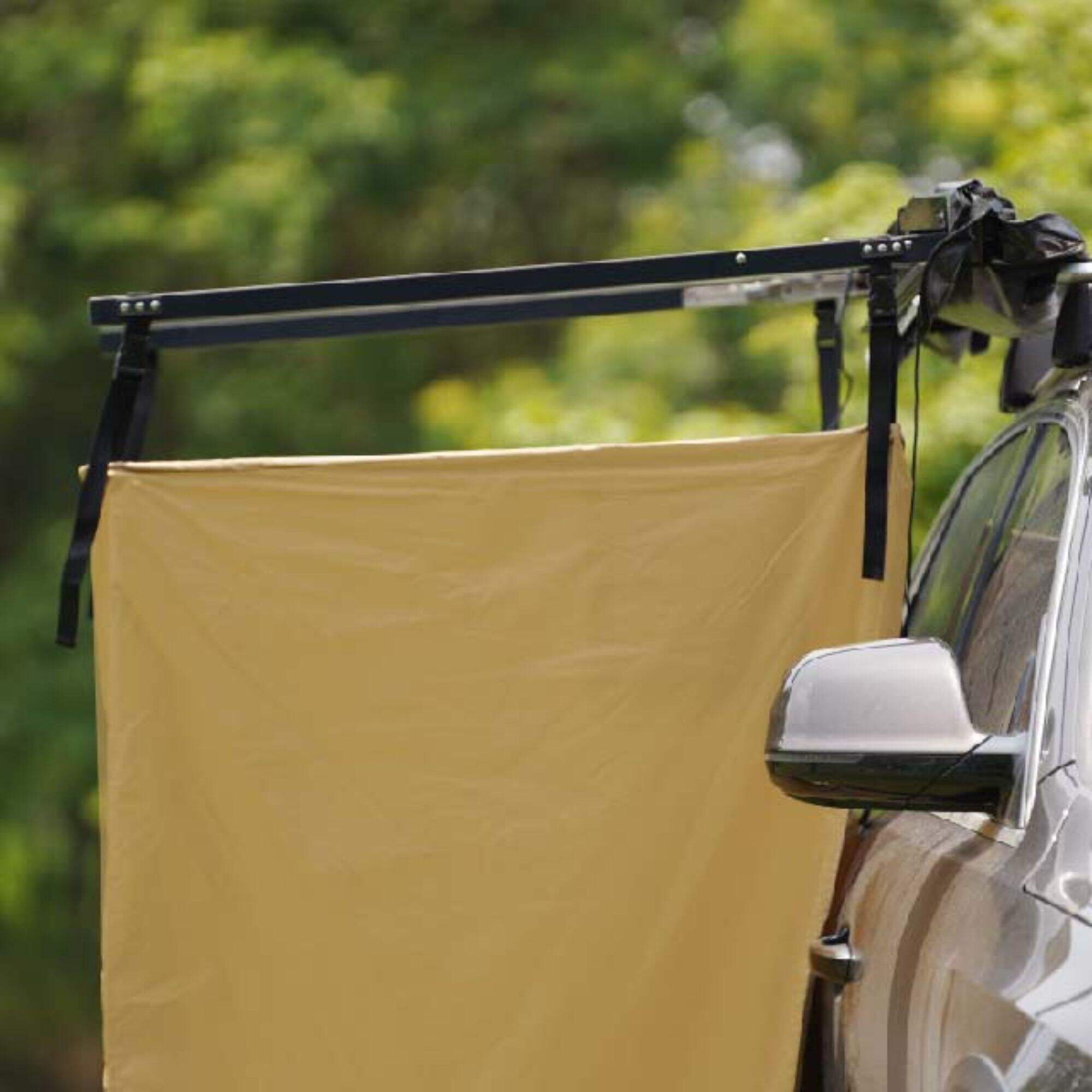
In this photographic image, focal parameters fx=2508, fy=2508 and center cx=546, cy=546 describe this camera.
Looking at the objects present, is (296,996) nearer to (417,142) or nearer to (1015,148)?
(1015,148)

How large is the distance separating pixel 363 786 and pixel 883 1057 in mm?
1018

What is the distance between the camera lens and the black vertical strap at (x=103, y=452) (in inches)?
155

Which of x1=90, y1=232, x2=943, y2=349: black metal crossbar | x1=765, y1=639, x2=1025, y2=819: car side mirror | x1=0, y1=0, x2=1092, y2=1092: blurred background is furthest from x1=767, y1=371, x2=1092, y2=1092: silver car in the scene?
x1=0, y1=0, x2=1092, y2=1092: blurred background

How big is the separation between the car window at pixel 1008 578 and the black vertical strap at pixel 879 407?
17cm

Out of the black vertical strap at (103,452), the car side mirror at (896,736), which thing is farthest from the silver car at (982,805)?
the black vertical strap at (103,452)

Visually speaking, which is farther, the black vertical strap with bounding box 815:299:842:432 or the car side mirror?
the black vertical strap with bounding box 815:299:842:432

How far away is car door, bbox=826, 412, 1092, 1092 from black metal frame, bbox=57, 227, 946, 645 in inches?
9.7

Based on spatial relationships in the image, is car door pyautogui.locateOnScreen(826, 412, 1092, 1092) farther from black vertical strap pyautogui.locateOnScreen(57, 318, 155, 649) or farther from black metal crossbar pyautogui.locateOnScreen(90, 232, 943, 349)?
black vertical strap pyautogui.locateOnScreen(57, 318, 155, 649)

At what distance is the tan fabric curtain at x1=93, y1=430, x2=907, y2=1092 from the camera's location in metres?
3.80

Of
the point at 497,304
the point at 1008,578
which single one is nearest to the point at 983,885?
the point at 1008,578

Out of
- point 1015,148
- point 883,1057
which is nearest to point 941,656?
point 883,1057

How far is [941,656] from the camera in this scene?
2764 millimetres

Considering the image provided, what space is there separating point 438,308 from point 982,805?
5.96ft

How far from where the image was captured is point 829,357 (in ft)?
16.5
